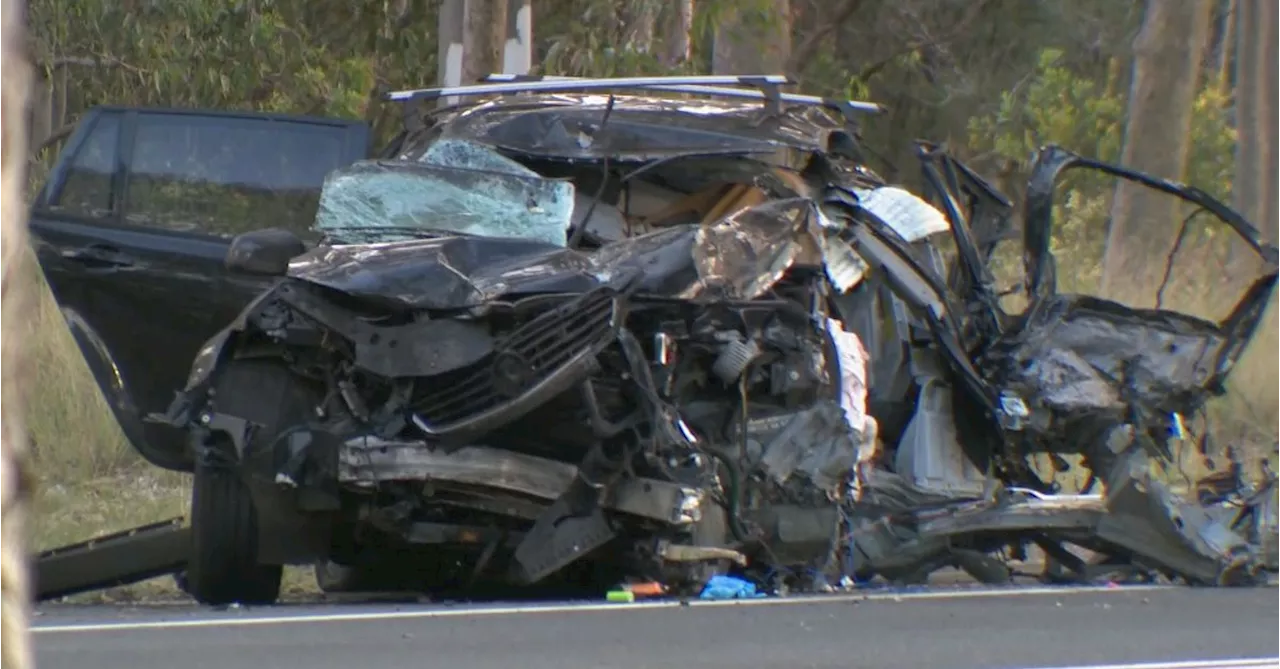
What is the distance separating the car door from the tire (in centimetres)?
105

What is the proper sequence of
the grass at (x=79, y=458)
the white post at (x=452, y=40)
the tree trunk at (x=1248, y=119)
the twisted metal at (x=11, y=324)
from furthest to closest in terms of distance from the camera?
1. the tree trunk at (x=1248, y=119)
2. the white post at (x=452, y=40)
3. the grass at (x=79, y=458)
4. the twisted metal at (x=11, y=324)

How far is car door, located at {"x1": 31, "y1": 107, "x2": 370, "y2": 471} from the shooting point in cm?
846

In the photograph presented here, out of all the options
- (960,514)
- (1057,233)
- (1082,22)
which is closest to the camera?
(960,514)

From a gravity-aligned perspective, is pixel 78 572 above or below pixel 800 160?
below

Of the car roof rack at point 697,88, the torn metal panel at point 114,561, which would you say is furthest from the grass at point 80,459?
the car roof rack at point 697,88

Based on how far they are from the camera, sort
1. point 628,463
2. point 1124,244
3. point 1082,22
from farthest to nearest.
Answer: point 1082,22
point 1124,244
point 628,463

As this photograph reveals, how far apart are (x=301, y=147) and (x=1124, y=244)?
37.8 ft

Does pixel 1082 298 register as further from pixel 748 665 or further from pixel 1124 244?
pixel 1124 244

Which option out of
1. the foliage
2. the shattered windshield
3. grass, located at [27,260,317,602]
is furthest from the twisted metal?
the foliage

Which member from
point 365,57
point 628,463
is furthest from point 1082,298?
A: point 365,57

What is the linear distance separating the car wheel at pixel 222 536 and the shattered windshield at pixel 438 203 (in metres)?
1.14

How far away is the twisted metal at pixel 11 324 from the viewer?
6.55 feet

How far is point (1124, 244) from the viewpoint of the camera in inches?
734

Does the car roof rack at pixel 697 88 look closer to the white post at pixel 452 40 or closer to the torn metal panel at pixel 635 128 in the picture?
the torn metal panel at pixel 635 128
